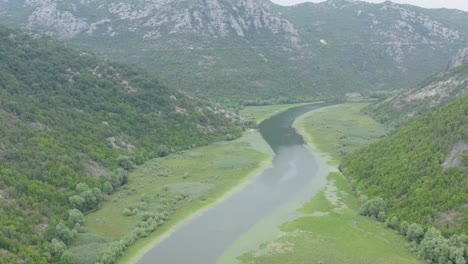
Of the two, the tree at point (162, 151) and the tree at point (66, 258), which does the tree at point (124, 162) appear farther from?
the tree at point (66, 258)

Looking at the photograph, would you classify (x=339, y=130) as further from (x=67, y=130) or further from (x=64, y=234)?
(x=64, y=234)

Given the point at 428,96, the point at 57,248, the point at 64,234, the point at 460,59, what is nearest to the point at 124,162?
the point at 64,234

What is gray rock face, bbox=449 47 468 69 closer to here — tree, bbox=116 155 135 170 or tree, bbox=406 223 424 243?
tree, bbox=406 223 424 243

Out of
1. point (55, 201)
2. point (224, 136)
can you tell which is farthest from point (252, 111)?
point (55, 201)

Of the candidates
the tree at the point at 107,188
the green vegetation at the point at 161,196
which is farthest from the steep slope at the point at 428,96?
the tree at the point at 107,188

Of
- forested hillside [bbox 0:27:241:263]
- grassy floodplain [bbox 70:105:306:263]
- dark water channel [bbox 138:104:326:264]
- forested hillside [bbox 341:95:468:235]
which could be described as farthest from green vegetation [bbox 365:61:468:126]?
forested hillside [bbox 341:95:468:235]

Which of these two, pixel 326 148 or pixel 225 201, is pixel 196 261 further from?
pixel 326 148
